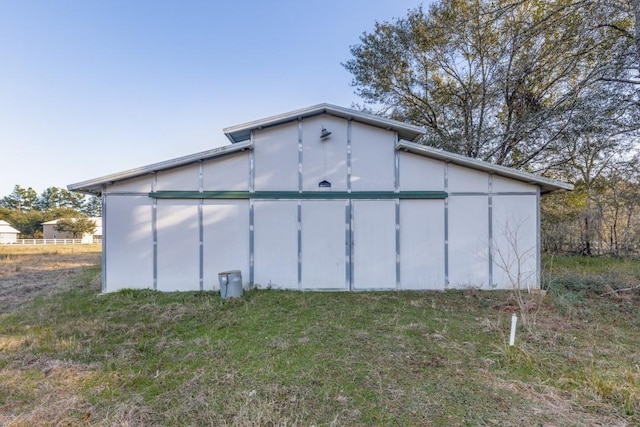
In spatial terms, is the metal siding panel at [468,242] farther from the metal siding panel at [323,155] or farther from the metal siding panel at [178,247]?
the metal siding panel at [178,247]

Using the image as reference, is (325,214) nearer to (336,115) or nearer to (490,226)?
(336,115)

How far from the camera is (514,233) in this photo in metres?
7.31

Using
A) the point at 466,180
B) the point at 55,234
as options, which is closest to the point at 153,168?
the point at 466,180

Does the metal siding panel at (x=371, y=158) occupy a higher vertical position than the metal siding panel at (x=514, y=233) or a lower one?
higher

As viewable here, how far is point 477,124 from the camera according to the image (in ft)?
40.5

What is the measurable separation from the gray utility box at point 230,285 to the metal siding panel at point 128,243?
2045 mm

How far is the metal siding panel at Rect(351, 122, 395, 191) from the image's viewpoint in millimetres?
7543

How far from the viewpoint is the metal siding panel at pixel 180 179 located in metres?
7.31

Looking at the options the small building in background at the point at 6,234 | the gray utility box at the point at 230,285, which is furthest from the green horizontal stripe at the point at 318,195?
the small building in background at the point at 6,234

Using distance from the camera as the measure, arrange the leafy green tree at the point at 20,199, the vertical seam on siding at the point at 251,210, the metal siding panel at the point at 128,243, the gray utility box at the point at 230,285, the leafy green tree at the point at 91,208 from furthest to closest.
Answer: the leafy green tree at the point at 91,208 → the leafy green tree at the point at 20,199 → the vertical seam on siding at the point at 251,210 → the metal siding panel at the point at 128,243 → the gray utility box at the point at 230,285

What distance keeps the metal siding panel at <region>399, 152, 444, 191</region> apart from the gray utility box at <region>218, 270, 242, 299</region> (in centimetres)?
458

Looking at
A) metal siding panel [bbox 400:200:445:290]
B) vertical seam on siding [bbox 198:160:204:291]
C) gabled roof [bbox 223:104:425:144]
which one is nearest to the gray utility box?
vertical seam on siding [bbox 198:160:204:291]

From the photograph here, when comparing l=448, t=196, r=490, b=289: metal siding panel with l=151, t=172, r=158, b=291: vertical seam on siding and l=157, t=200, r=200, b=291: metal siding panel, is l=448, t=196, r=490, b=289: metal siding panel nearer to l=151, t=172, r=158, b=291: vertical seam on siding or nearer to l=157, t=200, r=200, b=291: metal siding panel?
l=157, t=200, r=200, b=291: metal siding panel

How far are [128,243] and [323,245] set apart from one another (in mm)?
4779
